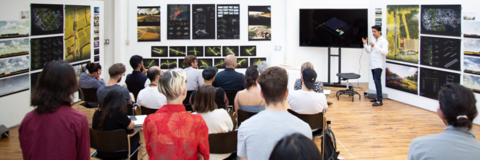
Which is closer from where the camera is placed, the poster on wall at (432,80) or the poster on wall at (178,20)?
the poster on wall at (432,80)

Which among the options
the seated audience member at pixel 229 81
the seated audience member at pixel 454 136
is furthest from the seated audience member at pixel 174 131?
the seated audience member at pixel 229 81

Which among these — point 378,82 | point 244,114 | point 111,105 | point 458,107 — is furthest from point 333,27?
point 458,107

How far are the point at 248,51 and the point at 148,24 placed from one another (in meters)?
2.93

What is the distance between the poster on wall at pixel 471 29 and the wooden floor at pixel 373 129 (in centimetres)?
168

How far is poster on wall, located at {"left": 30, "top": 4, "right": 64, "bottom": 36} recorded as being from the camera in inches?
279

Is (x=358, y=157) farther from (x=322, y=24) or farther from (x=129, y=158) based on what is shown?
(x=322, y=24)

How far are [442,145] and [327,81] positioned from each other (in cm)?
910

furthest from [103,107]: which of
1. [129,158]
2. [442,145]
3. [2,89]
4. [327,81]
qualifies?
[327,81]

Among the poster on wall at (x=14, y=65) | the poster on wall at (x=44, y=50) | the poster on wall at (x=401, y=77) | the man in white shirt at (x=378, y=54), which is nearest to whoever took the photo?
the poster on wall at (x=14, y=65)

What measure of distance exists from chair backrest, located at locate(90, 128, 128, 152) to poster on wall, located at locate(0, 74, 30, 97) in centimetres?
374

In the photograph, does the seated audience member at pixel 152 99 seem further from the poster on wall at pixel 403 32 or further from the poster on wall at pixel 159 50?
the poster on wall at pixel 403 32

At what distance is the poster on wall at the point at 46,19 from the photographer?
23.3 ft

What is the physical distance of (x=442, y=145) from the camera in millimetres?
2102

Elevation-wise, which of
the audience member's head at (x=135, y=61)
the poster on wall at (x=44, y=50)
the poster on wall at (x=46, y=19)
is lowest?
the audience member's head at (x=135, y=61)
